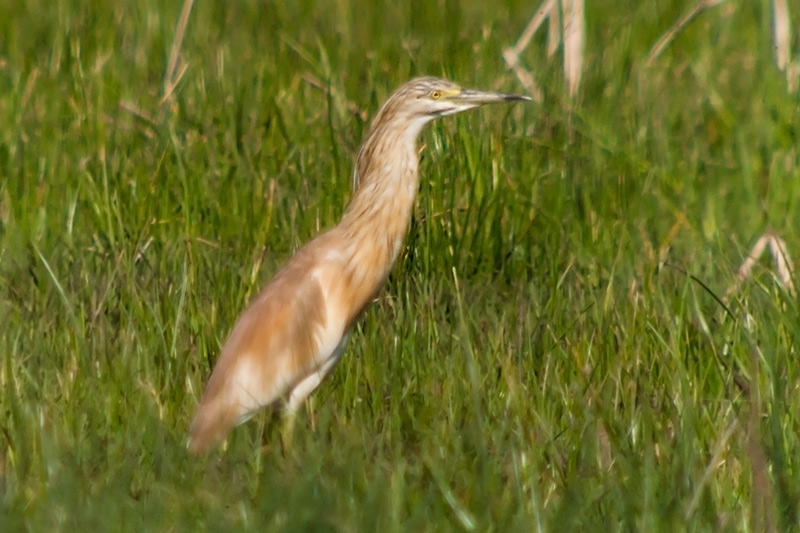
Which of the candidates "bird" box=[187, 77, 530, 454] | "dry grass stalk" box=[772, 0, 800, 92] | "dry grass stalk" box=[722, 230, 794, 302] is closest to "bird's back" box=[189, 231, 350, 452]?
"bird" box=[187, 77, 530, 454]

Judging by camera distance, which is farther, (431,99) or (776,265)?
(776,265)

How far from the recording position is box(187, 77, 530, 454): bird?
3.65 m

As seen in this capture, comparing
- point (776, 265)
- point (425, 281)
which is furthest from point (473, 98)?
point (776, 265)

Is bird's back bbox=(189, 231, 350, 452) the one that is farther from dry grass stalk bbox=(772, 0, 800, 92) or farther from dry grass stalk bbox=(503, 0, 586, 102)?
dry grass stalk bbox=(772, 0, 800, 92)

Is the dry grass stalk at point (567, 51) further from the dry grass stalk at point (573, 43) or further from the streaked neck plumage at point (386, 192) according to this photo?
the streaked neck plumage at point (386, 192)

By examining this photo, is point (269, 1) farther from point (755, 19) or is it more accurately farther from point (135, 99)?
point (755, 19)

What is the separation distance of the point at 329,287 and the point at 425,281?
1.85ft

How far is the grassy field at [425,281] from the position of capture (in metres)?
2.91

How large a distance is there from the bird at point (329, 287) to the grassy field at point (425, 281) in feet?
0.32

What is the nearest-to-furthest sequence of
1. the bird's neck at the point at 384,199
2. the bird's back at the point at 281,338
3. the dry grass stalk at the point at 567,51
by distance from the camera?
the bird's back at the point at 281,338 < the bird's neck at the point at 384,199 < the dry grass stalk at the point at 567,51

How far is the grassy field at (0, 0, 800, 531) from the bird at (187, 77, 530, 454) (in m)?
0.10

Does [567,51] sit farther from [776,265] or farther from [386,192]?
[386,192]

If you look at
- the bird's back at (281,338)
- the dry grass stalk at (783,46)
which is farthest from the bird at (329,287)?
the dry grass stalk at (783,46)

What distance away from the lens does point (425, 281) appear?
426cm
